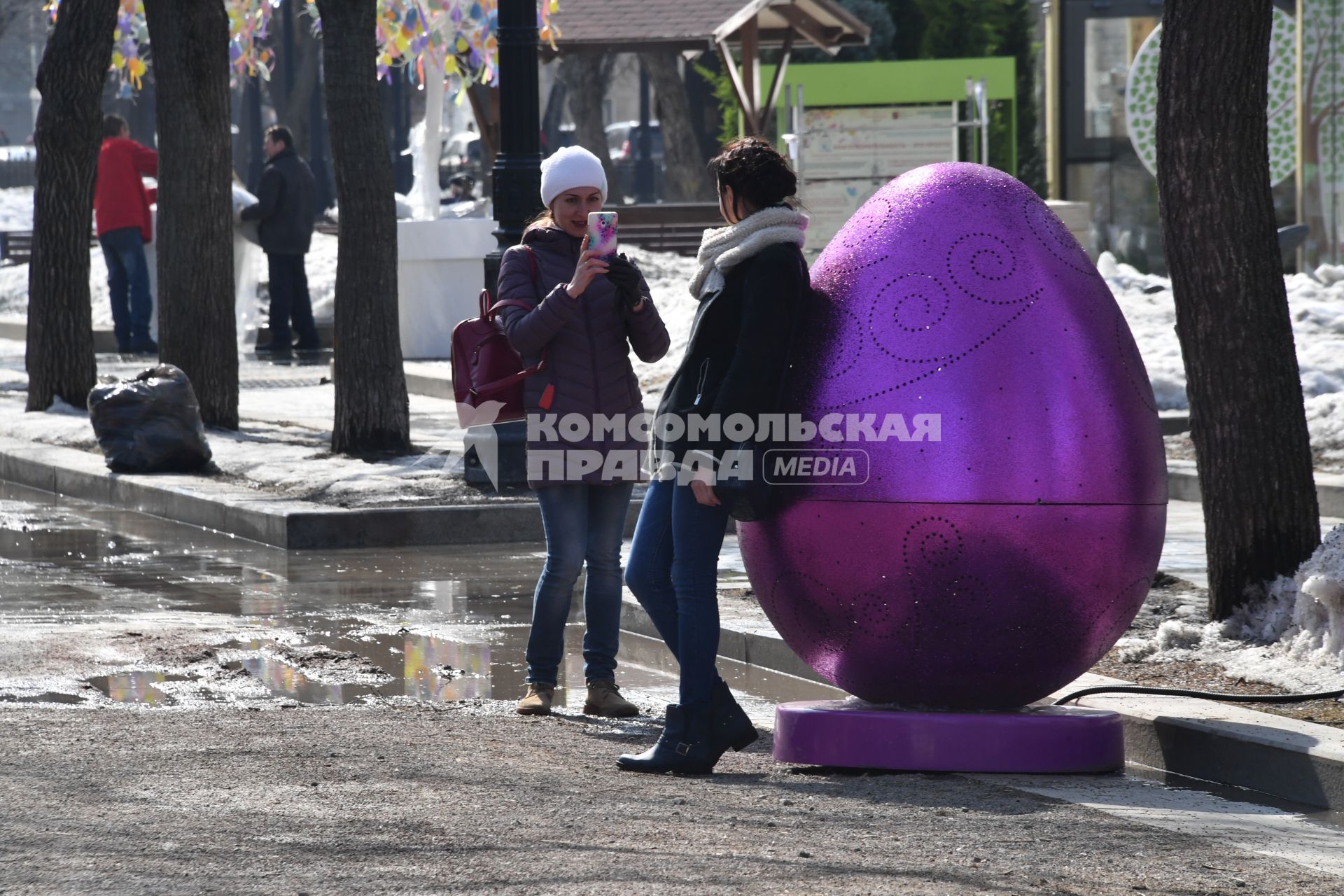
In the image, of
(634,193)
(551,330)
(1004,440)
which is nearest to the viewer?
(1004,440)

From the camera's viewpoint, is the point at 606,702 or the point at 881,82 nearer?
the point at 606,702

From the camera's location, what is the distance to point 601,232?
6.29m

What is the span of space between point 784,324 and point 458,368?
1459mm

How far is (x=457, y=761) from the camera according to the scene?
5684 millimetres

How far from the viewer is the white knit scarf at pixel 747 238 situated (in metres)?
5.77

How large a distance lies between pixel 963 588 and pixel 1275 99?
16.6m

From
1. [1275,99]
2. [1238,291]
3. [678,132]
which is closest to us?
[1238,291]

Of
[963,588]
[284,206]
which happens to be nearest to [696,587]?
[963,588]

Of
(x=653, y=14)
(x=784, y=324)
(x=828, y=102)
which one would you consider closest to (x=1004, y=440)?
(x=784, y=324)

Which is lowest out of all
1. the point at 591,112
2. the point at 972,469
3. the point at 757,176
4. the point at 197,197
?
the point at 972,469

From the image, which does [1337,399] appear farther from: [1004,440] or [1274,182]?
[1274,182]

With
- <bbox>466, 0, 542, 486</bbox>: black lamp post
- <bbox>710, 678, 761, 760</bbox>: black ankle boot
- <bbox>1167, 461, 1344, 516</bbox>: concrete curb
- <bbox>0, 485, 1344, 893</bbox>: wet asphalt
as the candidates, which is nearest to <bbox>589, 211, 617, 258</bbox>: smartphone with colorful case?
<bbox>710, 678, 761, 760</bbox>: black ankle boot

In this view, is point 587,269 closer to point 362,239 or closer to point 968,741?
point 968,741

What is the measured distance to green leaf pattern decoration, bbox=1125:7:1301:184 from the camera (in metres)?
20.6
